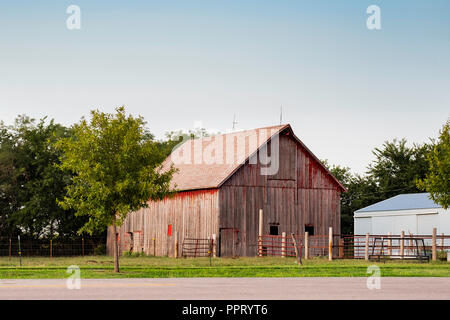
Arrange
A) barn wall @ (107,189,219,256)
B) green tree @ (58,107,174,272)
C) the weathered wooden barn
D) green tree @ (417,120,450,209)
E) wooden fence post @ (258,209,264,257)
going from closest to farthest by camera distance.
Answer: green tree @ (58,107,174,272)
green tree @ (417,120,450,209)
wooden fence post @ (258,209,264,257)
the weathered wooden barn
barn wall @ (107,189,219,256)

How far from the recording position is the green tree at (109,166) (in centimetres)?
2583

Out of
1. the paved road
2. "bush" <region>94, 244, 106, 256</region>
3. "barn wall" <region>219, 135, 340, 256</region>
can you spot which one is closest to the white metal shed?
"barn wall" <region>219, 135, 340, 256</region>

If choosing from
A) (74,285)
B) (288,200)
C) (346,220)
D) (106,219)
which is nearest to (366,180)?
(346,220)

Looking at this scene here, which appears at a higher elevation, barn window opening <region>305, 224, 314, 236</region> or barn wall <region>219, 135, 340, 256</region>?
barn wall <region>219, 135, 340, 256</region>

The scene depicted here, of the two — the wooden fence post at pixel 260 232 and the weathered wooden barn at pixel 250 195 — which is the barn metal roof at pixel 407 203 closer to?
the weathered wooden barn at pixel 250 195

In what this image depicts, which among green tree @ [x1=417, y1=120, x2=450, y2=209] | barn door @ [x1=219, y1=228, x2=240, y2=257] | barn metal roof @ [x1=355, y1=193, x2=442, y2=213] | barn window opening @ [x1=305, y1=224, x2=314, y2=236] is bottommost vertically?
barn door @ [x1=219, y1=228, x2=240, y2=257]

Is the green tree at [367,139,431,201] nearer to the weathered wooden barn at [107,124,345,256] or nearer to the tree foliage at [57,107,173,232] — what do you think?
the weathered wooden barn at [107,124,345,256]

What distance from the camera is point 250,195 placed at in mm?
45188

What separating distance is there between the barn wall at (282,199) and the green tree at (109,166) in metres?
18.2

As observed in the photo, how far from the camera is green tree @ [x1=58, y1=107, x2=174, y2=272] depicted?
25828 millimetres

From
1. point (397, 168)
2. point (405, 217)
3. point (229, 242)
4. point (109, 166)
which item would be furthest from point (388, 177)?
point (109, 166)

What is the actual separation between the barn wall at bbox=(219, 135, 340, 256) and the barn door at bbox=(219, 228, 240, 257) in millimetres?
62

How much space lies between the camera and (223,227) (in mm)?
44219

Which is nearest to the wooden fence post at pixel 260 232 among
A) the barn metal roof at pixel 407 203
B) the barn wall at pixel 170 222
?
the barn wall at pixel 170 222
